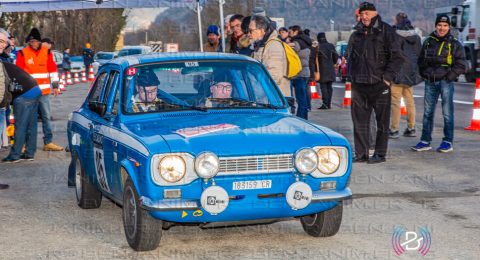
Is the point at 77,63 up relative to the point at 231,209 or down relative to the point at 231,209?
down

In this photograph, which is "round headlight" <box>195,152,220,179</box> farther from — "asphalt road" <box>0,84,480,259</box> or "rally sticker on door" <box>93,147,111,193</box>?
"rally sticker on door" <box>93,147,111,193</box>

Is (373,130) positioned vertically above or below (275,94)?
below

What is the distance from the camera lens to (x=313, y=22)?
197375 millimetres

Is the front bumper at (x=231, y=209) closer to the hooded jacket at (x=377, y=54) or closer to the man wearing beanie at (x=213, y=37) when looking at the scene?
the hooded jacket at (x=377, y=54)

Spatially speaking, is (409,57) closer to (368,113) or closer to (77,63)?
(368,113)

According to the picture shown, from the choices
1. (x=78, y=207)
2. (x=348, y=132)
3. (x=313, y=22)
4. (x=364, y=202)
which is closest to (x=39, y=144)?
(x=348, y=132)

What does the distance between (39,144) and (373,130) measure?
5.81m

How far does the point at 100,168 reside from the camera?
7.60 metres

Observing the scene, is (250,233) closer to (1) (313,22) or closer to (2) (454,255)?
(2) (454,255)

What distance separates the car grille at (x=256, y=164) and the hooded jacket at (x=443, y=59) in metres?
6.30

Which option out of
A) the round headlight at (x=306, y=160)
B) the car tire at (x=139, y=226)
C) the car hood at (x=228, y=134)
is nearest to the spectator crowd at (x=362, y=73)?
the car hood at (x=228, y=134)

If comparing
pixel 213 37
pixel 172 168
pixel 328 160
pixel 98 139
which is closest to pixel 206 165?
pixel 172 168

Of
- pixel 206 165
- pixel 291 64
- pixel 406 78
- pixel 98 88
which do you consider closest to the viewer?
pixel 206 165

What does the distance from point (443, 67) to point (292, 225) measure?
18.1ft
